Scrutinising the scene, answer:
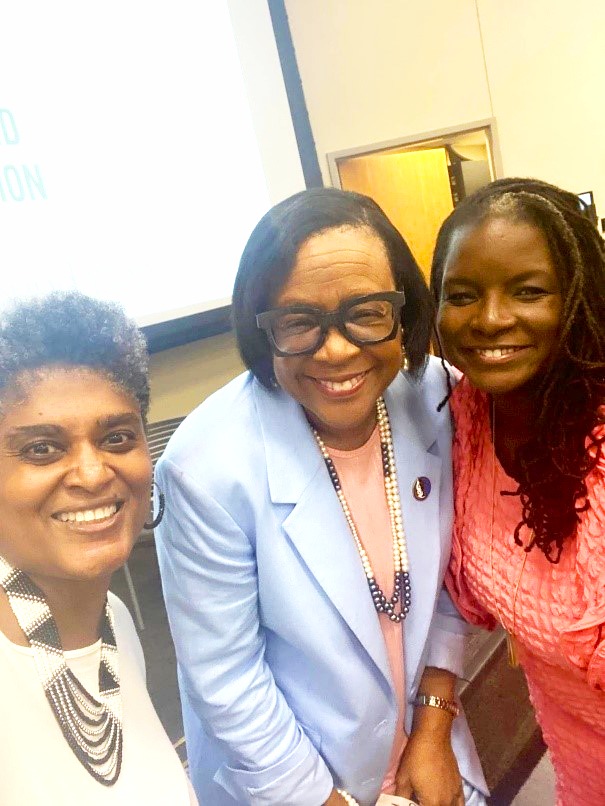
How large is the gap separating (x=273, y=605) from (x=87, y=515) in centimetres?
37


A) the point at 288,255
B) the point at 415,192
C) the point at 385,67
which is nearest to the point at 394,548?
the point at 288,255

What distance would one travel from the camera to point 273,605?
1.02 m

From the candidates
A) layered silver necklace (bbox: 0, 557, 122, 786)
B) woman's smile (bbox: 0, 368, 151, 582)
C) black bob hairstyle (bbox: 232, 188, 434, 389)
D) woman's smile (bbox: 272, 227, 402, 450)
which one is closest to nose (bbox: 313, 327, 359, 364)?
woman's smile (bbox: 272, 227, 402, 450)

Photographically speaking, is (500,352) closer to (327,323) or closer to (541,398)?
(541,398)

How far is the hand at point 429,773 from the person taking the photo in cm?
114

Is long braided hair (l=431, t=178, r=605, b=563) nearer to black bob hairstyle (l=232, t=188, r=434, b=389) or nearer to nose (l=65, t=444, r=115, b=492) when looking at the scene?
black bob hairstyle (l=232, t=188, r=434, b=389)

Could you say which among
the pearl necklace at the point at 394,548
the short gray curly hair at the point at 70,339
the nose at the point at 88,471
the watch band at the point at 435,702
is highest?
the short gray curly hair at the point at 70,339

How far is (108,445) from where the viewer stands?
0.80 meters

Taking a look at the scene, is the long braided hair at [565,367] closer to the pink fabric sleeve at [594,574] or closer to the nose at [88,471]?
the pink fabric sleeve at [594,574]

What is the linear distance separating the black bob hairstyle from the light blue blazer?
89 millimetres

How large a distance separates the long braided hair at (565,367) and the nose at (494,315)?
0.25 ft

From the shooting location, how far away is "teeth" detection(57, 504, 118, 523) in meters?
0.75

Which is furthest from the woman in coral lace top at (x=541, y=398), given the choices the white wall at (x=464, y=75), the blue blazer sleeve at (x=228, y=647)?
the white wall at (x=464, y=75)

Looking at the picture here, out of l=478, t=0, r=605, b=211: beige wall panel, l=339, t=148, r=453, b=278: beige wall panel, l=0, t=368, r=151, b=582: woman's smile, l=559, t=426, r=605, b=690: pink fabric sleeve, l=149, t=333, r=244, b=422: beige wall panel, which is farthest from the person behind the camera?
l=339, t=148, r=453, b=278: beige wall panel
